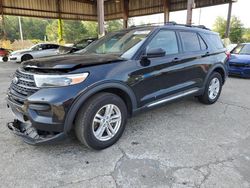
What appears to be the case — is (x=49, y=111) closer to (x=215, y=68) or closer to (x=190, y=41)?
(x=190, y=41)

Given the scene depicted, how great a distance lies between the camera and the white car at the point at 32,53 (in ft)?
46.2

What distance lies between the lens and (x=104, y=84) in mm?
2832

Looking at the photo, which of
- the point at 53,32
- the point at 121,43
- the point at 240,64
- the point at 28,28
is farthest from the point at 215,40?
the point at 28,28

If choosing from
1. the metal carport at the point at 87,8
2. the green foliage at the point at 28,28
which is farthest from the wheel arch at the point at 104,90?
the green foliage at the point at 28,28

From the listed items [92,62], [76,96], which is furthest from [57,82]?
[92,62]

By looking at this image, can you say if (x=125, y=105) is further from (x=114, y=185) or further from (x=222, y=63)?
(x=222, y=63)

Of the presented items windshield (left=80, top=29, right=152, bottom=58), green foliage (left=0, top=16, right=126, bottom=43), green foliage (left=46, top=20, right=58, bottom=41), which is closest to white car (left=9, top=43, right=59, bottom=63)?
windshield (left=80, top=29, right=152, bottom=58)

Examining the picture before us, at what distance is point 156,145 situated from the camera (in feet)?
10.5

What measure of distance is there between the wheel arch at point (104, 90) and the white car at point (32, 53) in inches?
456

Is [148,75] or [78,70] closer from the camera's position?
[78,70]

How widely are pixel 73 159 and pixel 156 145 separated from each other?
1211 millimetres

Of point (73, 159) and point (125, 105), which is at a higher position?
point (125, 105)

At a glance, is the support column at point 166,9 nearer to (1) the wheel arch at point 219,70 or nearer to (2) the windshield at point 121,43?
(1) the wheel arch at point 219,70

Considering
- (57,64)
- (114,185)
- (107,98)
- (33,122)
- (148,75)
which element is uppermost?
(57,64)
